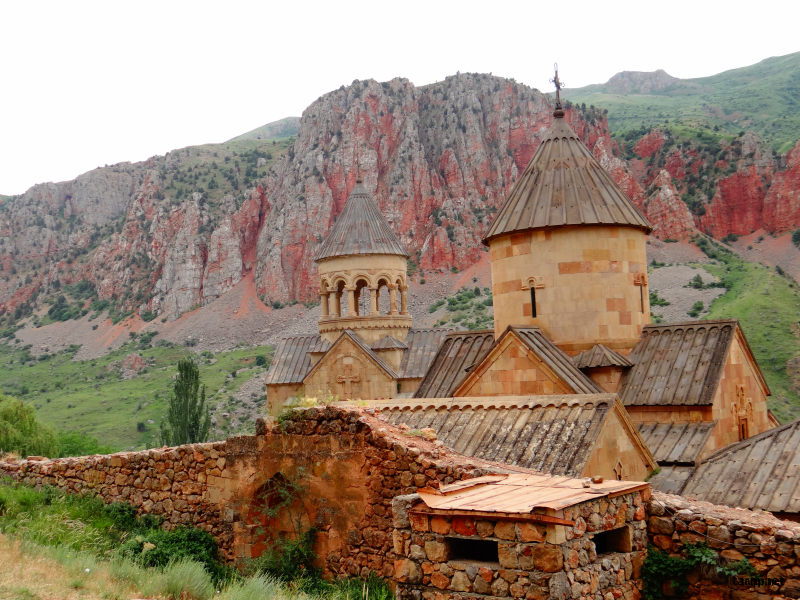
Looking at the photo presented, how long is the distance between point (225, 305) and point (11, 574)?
236 ft

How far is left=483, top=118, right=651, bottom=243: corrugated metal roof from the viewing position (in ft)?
39.3

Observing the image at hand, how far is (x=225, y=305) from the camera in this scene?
76.6m

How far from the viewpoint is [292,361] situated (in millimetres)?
27547

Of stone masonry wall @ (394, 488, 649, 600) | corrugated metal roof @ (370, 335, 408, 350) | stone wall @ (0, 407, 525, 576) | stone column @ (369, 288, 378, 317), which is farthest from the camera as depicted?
stone column @ (369, 288, 378, 317)

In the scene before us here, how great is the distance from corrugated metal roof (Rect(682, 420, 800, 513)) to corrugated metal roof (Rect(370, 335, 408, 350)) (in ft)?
51.4

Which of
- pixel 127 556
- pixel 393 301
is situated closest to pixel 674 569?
pixel 127 556

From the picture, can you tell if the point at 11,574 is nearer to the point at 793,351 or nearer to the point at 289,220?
the point at 793,351

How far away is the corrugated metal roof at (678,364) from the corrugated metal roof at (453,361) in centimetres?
219

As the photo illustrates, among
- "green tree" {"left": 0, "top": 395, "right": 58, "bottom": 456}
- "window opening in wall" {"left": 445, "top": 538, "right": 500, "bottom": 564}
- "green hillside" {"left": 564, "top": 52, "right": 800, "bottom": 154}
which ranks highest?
"green hillside" {"left": 564, "top": 52, "right": 800, "bottom": 154}

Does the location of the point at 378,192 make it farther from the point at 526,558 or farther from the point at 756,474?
the point at 526,558

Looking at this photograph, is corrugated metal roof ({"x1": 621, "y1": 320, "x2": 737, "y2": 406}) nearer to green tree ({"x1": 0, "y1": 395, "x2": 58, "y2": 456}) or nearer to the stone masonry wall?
the stone masonry wall

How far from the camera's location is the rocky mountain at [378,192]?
72188 millimetres

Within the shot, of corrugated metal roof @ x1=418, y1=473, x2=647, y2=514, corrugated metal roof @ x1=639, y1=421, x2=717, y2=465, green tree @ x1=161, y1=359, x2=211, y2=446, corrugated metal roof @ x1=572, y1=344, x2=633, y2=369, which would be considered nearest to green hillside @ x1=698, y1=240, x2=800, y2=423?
green tree @ x1=161, y1=359, x2=211, y2=446

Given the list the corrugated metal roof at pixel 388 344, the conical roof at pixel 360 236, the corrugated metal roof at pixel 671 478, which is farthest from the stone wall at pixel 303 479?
the conical roof at pixel 360 236
